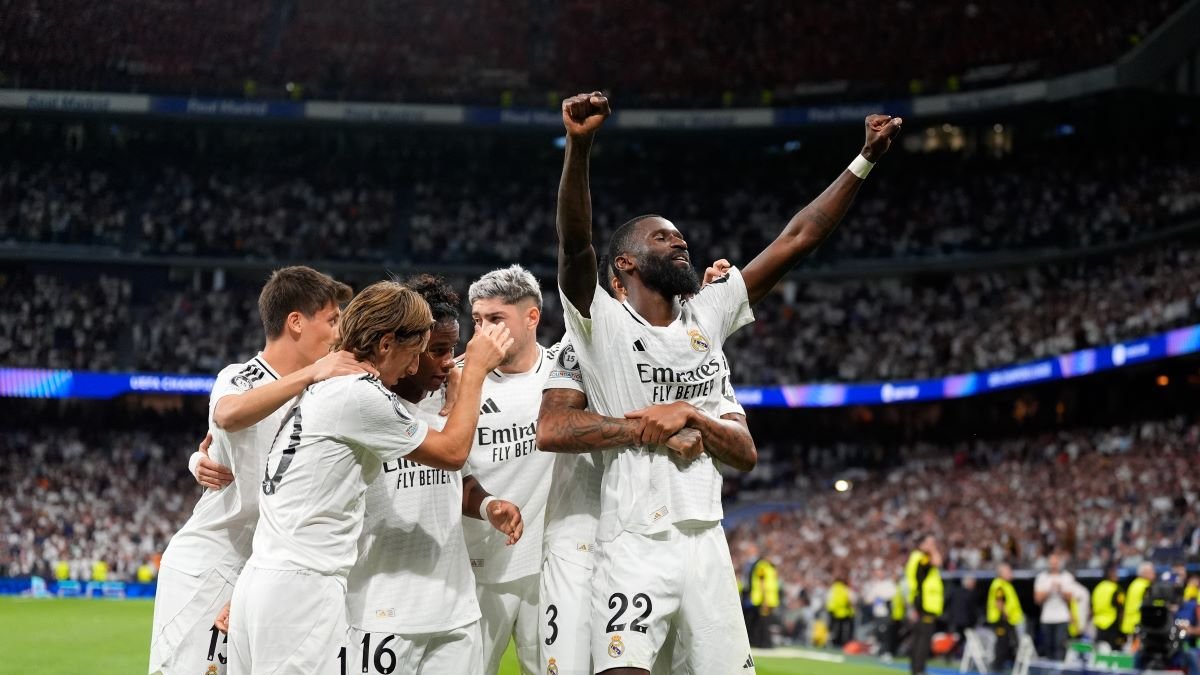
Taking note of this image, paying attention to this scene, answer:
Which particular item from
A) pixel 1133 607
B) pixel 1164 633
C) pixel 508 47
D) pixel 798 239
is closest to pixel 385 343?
pixel 798 239

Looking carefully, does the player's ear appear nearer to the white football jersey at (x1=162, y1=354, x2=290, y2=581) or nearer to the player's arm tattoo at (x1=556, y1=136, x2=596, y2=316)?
the player's arm tattoo at (x1=556, y1=136, x2=596, y2=316)

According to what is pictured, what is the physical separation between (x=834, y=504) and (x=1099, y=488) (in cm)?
867

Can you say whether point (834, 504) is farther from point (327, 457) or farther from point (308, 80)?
point (327, 457)

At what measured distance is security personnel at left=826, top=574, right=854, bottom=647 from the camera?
2212cm

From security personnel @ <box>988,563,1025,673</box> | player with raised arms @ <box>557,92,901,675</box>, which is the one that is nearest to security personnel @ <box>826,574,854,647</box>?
security personnel @ <box>988,563,1025,673</box>

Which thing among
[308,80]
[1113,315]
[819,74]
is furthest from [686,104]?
[1113,315]

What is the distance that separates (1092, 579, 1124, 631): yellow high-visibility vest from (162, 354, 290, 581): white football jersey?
45.0ft

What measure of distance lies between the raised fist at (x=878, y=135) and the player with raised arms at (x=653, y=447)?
3.77 feet

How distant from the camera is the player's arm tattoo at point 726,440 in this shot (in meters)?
5.11

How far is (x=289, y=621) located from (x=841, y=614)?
61.6 feet

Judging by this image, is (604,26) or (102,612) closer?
(102,612)

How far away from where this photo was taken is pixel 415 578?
5.08 meters

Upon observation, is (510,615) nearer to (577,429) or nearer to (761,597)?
(577,429)

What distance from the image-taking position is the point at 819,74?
41.7 meters
